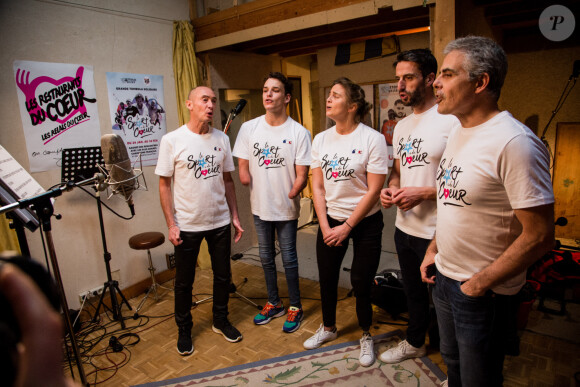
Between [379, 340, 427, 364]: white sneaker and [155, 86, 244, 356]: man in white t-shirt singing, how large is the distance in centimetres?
123

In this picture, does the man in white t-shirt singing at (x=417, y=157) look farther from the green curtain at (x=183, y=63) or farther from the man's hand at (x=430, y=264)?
the green curtain at (x=183, y=63)

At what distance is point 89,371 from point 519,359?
110 inches

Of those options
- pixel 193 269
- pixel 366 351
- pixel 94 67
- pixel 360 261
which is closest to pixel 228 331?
pixel 193 269

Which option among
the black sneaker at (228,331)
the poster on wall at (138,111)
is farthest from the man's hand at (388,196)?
the poster on wall at (138,111)

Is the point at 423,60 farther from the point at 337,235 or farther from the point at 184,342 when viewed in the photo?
the point at 184,342

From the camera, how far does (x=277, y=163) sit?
2.60 m

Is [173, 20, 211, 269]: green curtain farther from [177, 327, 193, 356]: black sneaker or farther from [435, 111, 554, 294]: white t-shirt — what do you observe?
[435, 111, 554, 294]: white t-shirt

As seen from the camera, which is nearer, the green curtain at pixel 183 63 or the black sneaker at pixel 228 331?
the black sneaker at pixel 228 331

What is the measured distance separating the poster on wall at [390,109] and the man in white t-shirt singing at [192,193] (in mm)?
2210

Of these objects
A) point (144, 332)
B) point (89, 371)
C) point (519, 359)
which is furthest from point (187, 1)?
point (519, 359)

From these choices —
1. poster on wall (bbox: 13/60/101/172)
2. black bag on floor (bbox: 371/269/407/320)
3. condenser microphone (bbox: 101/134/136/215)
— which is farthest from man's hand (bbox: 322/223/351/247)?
poster on wall (bbox: 13/60/101/172)

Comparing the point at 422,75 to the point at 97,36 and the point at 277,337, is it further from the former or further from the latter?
the point at 97,36

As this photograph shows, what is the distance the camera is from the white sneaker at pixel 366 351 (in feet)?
7.34

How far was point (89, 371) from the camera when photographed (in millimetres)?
2377
